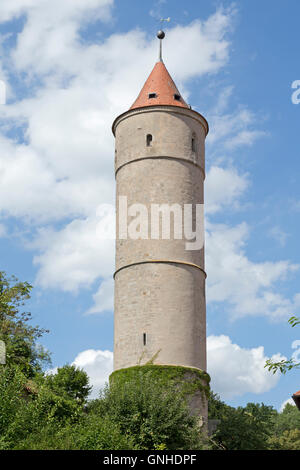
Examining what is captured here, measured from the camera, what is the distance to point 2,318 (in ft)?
92.5

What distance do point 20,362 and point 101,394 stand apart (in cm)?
435

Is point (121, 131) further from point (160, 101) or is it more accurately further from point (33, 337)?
point (33, 337)

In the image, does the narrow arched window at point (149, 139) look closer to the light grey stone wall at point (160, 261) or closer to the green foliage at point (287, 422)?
the light grey stone wall at point (160, 261)

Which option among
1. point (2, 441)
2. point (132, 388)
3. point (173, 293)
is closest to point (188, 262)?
point (173, 293)

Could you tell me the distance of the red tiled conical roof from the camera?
32.7 meters

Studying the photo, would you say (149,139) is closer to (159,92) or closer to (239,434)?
(159,92)

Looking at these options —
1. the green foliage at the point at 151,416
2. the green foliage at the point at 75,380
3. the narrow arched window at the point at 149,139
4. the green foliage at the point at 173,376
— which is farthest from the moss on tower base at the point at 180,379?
the narrow arched window at the point at 149,139

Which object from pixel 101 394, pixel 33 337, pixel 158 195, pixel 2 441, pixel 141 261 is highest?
pixel 158 195

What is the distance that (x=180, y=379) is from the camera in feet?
91.8

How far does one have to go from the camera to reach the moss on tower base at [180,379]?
1088 inches

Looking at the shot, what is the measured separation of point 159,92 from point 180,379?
13452 millimetres

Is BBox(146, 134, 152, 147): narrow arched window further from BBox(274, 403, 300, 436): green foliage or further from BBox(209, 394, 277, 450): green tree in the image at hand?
BBox(274, 403, 300, 436): green foliage

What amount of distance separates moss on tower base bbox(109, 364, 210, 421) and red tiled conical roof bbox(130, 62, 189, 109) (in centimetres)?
1195

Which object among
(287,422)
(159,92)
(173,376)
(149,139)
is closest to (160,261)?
(173,376)
